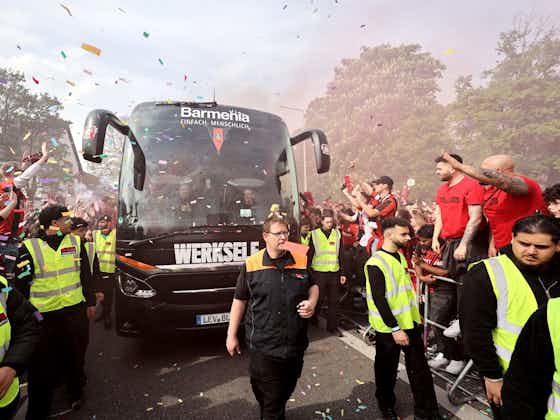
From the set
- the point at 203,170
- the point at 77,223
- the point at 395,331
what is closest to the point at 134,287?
the point at 77,223

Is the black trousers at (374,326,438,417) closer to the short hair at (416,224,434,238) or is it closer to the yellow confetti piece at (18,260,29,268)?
the short hair at (416,224,434,238)

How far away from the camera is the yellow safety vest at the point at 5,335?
184cm

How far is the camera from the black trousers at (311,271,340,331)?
5262mm

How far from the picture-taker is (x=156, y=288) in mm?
3979

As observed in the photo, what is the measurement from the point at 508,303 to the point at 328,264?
350 centimetres

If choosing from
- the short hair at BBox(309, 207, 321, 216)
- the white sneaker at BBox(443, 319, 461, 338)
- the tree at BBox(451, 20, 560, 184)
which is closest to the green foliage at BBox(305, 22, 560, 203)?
the tree at BBox(451, 20, 560, 184)

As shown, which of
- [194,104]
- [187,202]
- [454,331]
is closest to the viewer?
[454,331]

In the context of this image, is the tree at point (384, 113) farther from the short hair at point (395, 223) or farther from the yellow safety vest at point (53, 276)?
the yellow safety vest at point (53, 276)

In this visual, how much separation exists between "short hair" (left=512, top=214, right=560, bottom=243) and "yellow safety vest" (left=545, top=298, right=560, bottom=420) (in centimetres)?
59

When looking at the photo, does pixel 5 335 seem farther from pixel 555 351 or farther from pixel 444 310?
pixel 444 310

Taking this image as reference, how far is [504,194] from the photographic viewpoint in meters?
3.00

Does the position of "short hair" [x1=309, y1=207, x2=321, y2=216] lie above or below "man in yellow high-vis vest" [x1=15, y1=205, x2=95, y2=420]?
above

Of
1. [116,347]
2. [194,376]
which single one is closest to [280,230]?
[194,376]

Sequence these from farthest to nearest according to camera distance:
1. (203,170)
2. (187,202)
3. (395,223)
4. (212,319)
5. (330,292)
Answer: (330,292) → (203,170) → (187,202) → (212,319) → (395,223)
